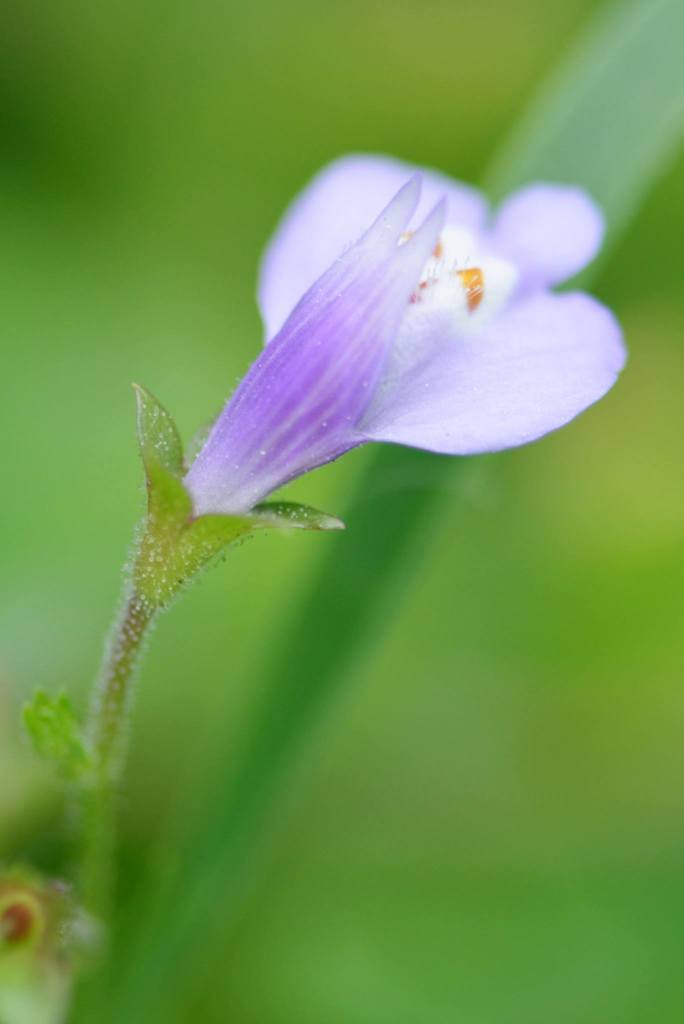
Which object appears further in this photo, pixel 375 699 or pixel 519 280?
pixel 375 699

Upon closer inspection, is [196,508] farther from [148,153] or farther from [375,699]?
[148,153]

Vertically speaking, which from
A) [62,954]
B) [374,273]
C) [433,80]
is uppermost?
[433,80]

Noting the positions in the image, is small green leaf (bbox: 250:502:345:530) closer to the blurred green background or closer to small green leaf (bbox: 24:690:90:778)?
small green leaf (bbox: 24:690:90:778)

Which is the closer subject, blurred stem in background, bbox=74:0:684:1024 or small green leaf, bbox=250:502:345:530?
small green leaf, bbox=250:502:345:530

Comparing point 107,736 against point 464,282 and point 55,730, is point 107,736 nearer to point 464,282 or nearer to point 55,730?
point 55,730

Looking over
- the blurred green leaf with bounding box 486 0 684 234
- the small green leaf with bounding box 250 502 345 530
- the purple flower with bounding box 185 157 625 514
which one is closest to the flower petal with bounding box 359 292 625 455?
the purple flower with bounding box 185 157 625 514

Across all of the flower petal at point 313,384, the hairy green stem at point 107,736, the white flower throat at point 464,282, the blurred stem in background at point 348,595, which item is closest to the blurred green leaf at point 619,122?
the blurred stem in background at point 348,595

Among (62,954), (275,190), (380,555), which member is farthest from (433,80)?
(62,954)
